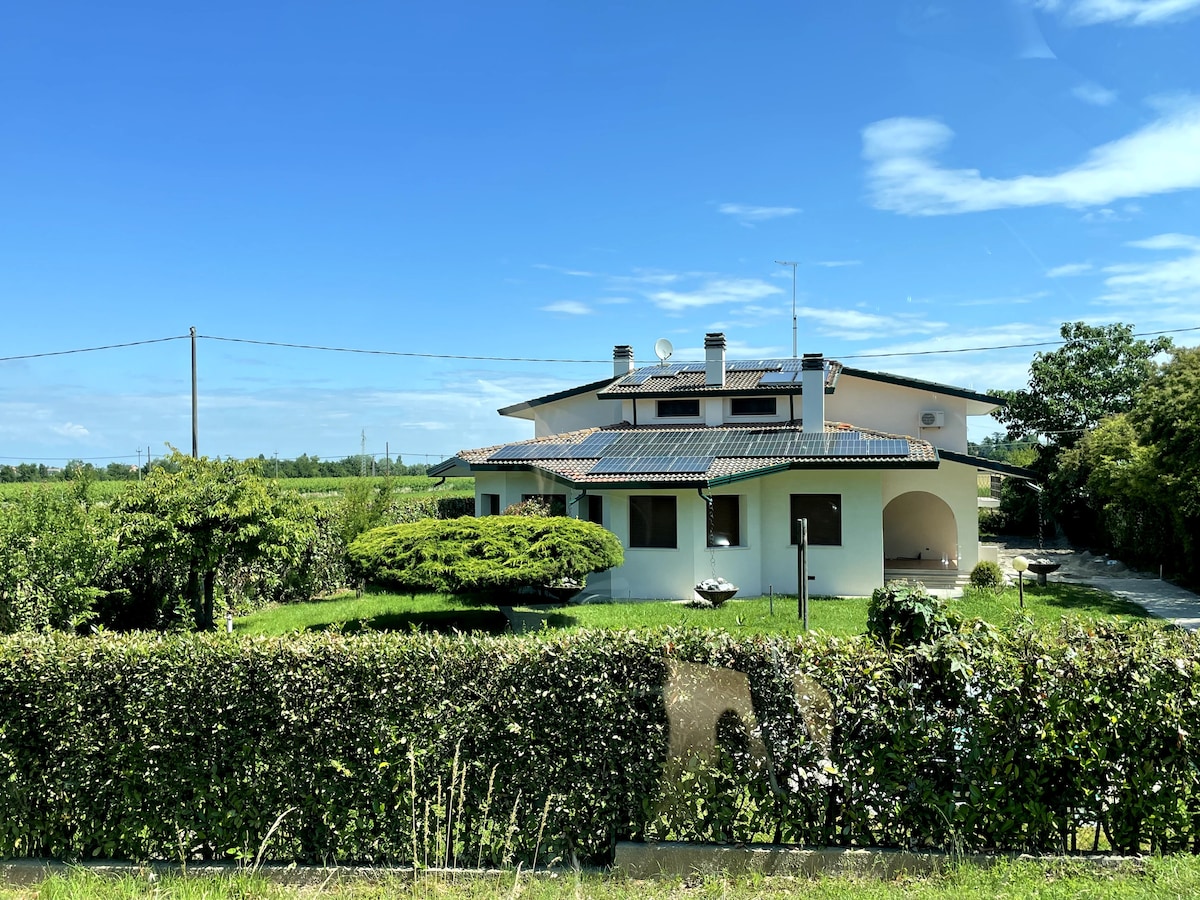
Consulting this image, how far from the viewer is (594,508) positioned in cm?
1997

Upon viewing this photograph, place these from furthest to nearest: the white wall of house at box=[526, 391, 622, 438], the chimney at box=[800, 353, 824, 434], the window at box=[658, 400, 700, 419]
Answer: the white wall of house at box=[526, 391, 622, 438] → the window at box=[658, 400, 700, 419] → the chimney at box=[800, 353, 824, 434]

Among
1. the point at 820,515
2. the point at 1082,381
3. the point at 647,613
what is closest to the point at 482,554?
the point at 647,613

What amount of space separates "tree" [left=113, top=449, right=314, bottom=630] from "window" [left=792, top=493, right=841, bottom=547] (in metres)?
11.6

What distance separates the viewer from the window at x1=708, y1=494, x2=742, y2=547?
19.4 meters

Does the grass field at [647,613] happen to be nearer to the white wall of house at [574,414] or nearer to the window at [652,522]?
the window at [652,522]

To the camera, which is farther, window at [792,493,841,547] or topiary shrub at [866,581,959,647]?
window at [792,493,841,547]

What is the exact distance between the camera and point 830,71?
13.5m

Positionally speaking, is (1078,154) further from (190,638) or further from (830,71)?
(190,638)

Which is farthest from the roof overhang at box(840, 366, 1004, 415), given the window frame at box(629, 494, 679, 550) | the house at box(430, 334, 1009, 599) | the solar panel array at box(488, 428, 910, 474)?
the window frame at box(629, 494, 679, 550)

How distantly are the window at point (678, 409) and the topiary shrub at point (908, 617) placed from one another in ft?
59.9

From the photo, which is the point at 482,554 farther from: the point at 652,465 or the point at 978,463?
the point at 978,463

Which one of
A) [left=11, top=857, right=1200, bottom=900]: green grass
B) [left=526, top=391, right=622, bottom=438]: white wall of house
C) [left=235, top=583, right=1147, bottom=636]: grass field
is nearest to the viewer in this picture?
[left=11, top=857, right=1200, bottom=900]: green grass

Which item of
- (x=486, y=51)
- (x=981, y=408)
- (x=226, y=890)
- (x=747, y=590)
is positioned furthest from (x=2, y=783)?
(x=981, y=408)

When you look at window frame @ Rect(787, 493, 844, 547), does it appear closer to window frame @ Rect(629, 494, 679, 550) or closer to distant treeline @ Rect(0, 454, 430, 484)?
window frame @ Rect(629, 494, 679, 550)
